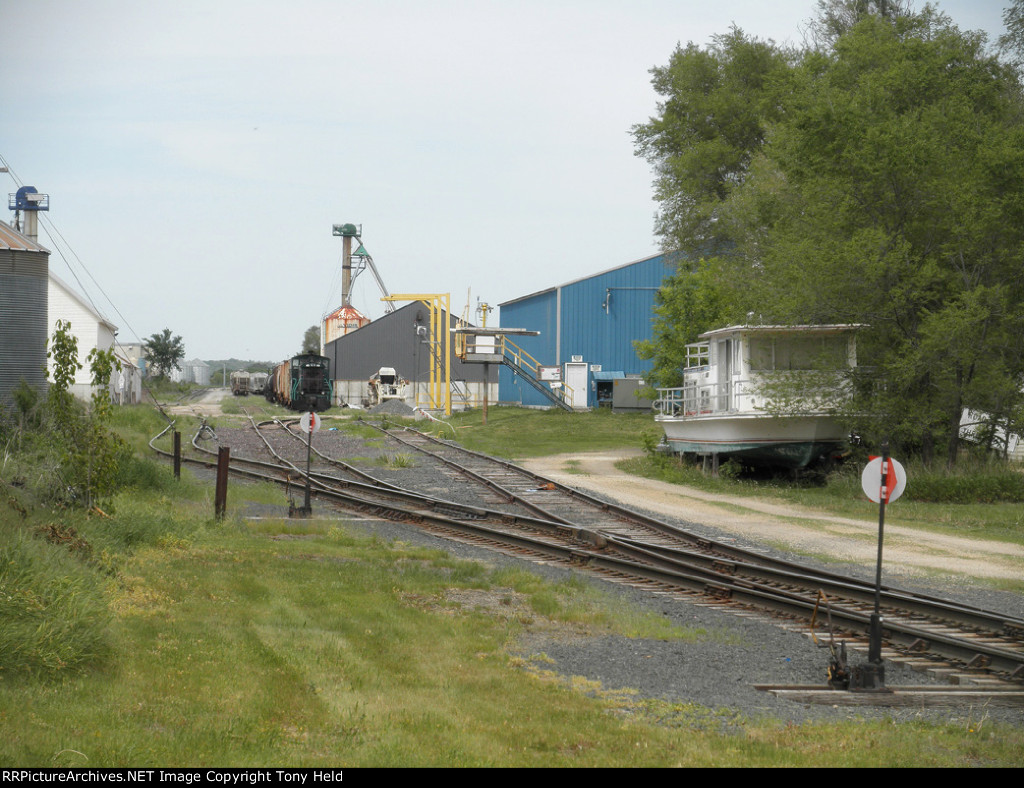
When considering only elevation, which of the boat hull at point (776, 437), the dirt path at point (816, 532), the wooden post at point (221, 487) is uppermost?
the boat hull at point (776, 437)

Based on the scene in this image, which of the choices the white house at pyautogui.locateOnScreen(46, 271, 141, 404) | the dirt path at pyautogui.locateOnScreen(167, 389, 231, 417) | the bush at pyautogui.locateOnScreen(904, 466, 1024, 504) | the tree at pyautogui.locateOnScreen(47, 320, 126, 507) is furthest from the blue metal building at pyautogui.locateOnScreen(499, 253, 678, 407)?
the tree at pyautogui.locateOnScreen(47, 320, 126, 507)

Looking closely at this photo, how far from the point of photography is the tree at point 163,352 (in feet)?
390

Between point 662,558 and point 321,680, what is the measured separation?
7326 mm

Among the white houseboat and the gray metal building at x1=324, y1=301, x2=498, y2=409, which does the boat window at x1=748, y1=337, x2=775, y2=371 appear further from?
the gray metal building at x1=324, y1=301, x2=498, y2=409

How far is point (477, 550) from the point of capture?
587 inches

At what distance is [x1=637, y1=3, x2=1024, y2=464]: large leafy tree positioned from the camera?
2236 cm

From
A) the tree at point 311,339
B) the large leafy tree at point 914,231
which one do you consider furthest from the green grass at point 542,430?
the tree at point 311,339

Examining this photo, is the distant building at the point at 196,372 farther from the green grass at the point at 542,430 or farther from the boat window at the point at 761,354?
the boat window at the point at 761,354

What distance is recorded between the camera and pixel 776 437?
2417 centimetres

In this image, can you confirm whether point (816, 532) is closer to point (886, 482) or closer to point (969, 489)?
point (969, 489)

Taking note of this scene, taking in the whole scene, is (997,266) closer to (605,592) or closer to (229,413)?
(605,592)

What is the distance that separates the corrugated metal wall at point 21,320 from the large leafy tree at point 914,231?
16209 millimetres

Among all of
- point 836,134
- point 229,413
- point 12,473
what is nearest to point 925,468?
point 836,134

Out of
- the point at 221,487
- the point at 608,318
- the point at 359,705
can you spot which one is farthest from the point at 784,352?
the point at 608,318
